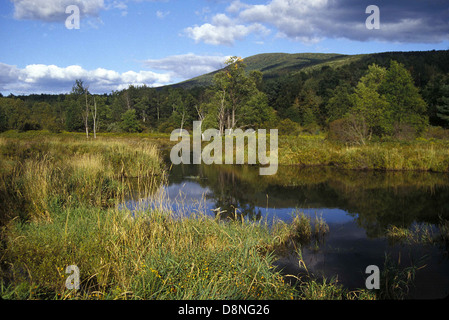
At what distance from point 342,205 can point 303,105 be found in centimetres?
4287

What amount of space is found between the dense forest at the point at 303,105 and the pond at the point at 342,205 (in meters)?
7.83

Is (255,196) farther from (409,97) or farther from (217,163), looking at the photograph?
(409,97)

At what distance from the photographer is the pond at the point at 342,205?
585 cm

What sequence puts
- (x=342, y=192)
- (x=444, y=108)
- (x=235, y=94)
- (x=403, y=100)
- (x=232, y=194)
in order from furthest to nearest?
(x=235, y=94) → (x=444, y=108) → (x=403, y=100) → (x=342, y=192) → (x=232, y=194)

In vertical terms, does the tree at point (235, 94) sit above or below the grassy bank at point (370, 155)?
above

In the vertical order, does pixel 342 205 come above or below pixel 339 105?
below

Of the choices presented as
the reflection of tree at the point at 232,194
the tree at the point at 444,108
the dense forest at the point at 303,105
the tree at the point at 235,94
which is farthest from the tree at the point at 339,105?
the reflection of tree at the point at 232,194

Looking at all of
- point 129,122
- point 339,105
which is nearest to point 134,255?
point 339,105

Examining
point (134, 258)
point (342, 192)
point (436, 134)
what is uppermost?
point (436, 134)

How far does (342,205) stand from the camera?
11.5 metres

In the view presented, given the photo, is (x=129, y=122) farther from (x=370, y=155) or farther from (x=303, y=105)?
(x=370, y=155)

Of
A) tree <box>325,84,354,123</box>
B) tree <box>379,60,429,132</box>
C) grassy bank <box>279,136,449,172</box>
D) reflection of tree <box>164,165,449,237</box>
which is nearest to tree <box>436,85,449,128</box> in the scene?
tree <box>379,60,429,132</box>

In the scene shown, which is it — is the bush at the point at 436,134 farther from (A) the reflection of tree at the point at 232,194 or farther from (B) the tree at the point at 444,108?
(A) the reflection of tree at the point at 232,194
